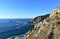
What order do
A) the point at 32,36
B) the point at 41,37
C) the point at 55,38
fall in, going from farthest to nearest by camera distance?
the point at 32,36, the point at 41,37, the point at 55,38

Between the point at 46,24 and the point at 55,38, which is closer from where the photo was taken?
the point at 55,38

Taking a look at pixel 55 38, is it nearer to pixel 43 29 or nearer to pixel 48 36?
pixel 48 36

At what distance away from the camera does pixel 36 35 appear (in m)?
18.7

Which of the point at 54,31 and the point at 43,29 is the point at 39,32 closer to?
the point at 43,29

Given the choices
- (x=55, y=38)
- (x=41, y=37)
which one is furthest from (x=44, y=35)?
(x=55, y=38)

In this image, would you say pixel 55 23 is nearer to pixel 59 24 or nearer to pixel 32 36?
pixel 59 24

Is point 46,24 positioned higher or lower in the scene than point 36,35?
higher

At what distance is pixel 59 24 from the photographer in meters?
18.5

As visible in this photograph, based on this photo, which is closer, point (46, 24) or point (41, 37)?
point (41, 37)

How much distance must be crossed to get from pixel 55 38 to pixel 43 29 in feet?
9.14

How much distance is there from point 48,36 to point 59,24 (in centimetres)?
238

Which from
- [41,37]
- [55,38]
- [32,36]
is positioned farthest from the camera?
[32,36]

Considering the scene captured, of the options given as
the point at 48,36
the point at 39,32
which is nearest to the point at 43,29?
the point at 39,32

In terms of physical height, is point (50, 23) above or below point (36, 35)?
above
